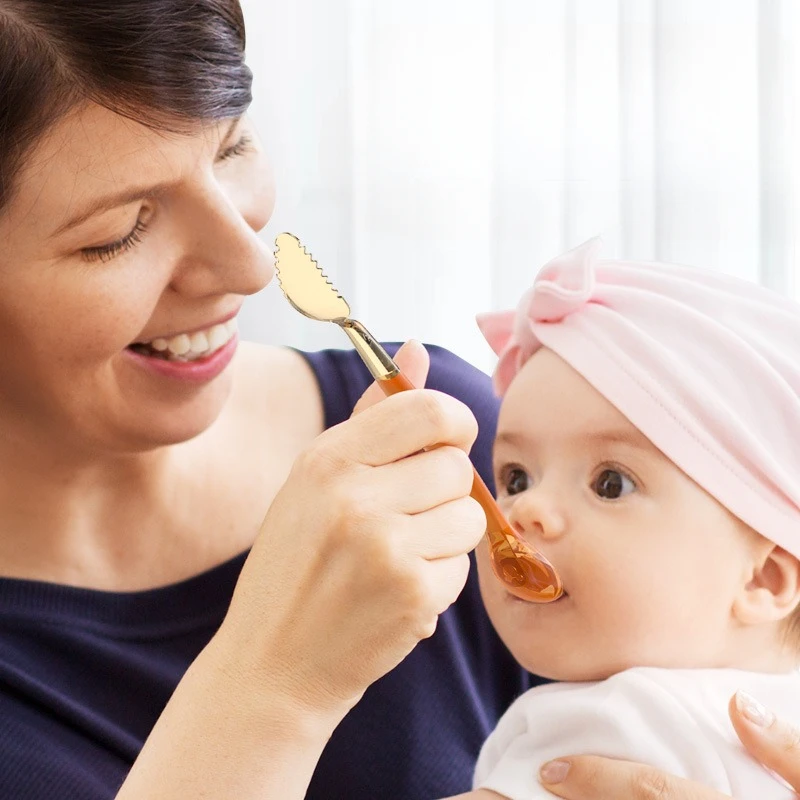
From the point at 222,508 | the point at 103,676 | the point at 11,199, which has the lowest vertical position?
the point at 103,676

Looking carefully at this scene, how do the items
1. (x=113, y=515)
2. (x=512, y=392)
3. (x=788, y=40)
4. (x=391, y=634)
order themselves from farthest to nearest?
(x=788, y=40) < (x=113, y=515) < (x=512, y=392) < (x=391, y=634)

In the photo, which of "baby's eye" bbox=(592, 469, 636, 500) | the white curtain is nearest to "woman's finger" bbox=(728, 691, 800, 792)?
"baby's eye" bbox=(592, 469, 636, 500)

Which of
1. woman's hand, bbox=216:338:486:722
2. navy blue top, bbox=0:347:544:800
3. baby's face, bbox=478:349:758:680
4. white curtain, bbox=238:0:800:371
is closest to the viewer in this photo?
woman's hand, bbox=216:338:486:722

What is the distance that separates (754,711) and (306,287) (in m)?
0.52

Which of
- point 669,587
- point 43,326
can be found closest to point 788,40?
point 669,587

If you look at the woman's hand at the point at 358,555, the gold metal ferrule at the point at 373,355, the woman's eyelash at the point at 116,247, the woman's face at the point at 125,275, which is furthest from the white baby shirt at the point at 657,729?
the woman's eyelash at the point at 116,247

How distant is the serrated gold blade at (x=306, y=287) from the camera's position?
0.88 metres

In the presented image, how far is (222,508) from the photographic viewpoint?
52.5 inches

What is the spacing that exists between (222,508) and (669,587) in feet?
1.88

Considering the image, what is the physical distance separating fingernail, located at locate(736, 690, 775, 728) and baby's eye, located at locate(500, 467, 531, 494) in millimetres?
282

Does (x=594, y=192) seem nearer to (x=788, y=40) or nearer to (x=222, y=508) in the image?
(x=788, y=40)

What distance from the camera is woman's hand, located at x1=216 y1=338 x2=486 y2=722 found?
2.54 feet

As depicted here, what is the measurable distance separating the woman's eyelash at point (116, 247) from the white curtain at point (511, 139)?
1137 millimetres

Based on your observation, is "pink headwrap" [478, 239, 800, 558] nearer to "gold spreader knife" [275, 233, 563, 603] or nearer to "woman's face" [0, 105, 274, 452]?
"gold spreader knife" [275, 233, 563, 603]
